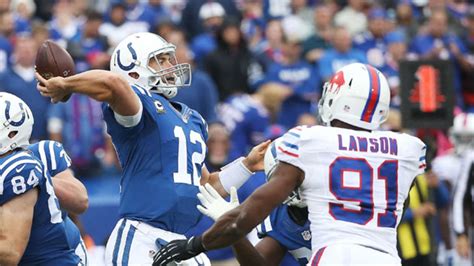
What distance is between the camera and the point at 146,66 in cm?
611

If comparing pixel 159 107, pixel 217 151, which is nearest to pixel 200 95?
pixel 217 151

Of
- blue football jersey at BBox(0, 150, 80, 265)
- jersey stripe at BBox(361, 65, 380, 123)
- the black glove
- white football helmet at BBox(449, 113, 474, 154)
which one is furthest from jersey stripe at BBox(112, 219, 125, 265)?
white football helmet at BBox(449, 113, 474, 154)

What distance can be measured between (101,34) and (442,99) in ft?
14.9

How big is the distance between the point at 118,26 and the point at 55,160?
8.04 meters

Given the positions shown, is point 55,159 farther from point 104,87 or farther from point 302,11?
point 302,11

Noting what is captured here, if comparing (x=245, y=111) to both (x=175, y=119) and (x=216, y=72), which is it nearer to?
(x=216, y=72)

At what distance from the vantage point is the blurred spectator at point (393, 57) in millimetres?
13625

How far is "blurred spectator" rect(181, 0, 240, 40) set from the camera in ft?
47.1

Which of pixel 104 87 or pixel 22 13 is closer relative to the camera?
pixel 104 87

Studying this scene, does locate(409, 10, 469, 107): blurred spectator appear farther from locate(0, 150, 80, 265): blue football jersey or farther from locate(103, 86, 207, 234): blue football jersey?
locate(0, 150, 80, 265): blue football jersey

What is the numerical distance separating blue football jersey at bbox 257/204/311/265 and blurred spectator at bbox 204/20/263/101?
6725 millimetres

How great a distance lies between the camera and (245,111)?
12.0m

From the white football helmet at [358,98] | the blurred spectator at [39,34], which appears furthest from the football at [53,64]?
the blurred spectator at [39,34]

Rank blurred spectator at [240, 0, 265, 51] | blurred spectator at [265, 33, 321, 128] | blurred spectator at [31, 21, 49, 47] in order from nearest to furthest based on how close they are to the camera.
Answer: blurred spectator at [31, 21, 49, 47] → blurred spectator at [265, 33, 321, 128] → blurred spectator at [240, 0, 265, 51]
